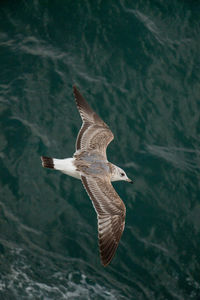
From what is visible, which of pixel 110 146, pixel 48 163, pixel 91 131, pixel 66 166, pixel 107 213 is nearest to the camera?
pixel 107 213

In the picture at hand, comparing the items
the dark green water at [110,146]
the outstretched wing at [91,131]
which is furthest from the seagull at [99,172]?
the dark green water at [110,146]

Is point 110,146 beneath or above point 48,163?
beneath

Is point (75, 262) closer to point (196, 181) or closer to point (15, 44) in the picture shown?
point (196, 181)

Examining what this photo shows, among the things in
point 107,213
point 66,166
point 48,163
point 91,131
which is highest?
point 91,131

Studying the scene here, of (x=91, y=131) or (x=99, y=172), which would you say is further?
(x=91, y=131)

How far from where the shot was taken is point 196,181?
9.45m

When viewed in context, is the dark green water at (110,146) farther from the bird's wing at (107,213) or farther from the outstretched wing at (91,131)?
the bird's wing at (107,213)

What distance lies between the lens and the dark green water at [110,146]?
27.0 feet

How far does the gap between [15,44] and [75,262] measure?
5.96 meters

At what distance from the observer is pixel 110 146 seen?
9.80 meters

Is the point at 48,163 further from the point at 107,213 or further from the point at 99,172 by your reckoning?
the point at 107,213

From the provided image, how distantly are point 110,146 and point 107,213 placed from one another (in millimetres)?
2702

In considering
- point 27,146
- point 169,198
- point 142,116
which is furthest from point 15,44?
point 169,198

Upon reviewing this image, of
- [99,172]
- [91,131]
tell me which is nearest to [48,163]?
[99,172]
